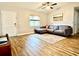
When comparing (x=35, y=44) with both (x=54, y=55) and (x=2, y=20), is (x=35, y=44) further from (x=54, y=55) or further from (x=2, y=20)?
(x=2, y=20)

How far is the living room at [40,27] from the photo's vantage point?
2295mm

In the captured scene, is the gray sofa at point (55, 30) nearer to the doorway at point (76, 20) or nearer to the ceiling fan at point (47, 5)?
the doorway at point (76, 20)

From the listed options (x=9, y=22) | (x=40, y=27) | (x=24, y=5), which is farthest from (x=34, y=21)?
(x=9, y=22)

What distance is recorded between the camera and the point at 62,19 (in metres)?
2.48

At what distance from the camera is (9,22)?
237 centimetres

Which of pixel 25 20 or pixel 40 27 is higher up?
pixel 25 20

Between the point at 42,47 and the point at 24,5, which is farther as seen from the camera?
the point at 42,47

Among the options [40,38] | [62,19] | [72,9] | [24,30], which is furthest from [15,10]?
[72,9]

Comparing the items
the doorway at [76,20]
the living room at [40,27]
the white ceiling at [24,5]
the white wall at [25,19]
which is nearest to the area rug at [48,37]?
the living room at [40,27]

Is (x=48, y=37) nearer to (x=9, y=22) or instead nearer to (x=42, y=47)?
(x=42, y=47)

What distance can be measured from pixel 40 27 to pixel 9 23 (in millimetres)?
A: 675

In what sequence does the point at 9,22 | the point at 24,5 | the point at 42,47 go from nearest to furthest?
1. the point at 24,5
2. the point at 9,22
3. the point at 42,47

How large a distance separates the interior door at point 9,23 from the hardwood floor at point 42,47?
6.9 inches

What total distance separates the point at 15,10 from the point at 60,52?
1.33 m
